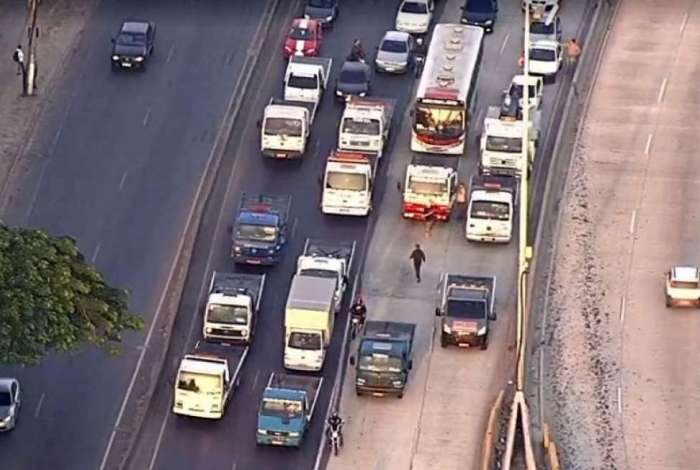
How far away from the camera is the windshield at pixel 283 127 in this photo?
369 feet

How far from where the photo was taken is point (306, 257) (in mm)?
103250

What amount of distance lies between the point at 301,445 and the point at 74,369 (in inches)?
417

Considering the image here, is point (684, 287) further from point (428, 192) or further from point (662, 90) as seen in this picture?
point (662, 90)

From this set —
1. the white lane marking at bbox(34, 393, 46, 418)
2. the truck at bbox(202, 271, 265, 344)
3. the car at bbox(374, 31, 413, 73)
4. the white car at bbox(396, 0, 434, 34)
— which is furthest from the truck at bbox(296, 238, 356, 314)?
the white car at bbox(396, 0, 434, 34)

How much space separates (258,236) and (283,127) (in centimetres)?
896

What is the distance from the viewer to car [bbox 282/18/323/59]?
12169cm

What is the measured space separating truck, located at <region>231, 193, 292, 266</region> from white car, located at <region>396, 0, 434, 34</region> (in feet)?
67.6

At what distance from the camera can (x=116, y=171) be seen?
113 m

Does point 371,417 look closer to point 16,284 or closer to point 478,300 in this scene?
point 478,300

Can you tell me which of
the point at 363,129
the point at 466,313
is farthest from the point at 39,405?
the point at 363,129

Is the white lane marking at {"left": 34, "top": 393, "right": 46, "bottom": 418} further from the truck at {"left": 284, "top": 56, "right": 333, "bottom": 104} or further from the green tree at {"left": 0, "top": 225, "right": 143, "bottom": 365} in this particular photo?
the truck at {"left": 284, "top": 56, "right": 333, "bottom": 104}

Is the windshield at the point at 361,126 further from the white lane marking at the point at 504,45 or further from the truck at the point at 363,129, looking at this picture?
the white lane marking at the point at 504,45

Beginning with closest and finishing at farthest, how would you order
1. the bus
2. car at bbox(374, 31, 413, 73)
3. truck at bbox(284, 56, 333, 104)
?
the bus, truck at bbox(284, 56, 333, 104), car at bbox(374, 31, 413, 73)

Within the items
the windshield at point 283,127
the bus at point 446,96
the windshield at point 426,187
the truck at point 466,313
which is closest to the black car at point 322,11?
the bus at point 446,96
